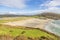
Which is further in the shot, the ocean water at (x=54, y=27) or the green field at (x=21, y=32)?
the ocean water at (x=54, y=27)

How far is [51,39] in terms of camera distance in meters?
3.09

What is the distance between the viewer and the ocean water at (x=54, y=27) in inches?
127

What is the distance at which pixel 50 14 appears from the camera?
134 inches

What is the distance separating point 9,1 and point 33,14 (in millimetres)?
665

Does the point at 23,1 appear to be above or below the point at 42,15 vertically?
above

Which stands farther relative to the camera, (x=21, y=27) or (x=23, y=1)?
(x=23, y=1)

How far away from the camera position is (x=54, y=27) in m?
3.30

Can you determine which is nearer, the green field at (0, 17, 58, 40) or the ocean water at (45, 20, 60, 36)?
the green field at (0, 17, 58, 40)

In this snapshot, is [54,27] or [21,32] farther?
[54,27]

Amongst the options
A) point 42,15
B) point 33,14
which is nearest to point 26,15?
point 33,14

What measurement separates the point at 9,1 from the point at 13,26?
606 millimetres

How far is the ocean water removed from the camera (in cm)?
323

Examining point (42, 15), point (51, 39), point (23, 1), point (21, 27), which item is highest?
point (23, 1)

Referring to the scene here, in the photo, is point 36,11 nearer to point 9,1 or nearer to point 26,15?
point 26,15
